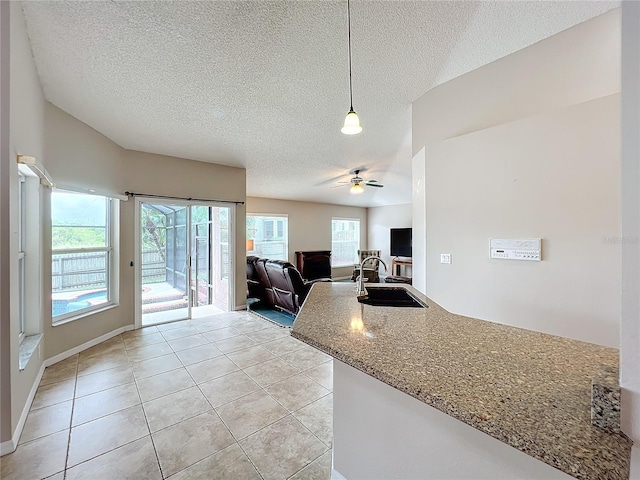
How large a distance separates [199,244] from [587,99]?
5.60 m

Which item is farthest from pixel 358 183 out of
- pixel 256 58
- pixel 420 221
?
pixel 256 58

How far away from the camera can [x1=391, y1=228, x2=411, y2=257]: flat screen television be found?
27.7ft

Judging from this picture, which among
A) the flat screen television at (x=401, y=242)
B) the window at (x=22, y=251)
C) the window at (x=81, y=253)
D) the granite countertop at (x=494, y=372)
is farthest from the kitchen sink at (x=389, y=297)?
the flat screen television at (x=401, y=242)

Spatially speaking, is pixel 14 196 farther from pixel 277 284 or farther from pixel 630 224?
pixel 277 284

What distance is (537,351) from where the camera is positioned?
115 cm

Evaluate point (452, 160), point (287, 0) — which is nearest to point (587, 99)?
point (452, 160)

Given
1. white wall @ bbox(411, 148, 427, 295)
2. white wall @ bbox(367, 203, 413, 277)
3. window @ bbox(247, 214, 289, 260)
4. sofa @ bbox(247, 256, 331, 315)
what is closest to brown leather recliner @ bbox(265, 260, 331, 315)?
sofa @ bbox(247, 256, 331, 315)

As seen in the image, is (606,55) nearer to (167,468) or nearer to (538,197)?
(538,197)

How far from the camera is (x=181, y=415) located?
2229mm

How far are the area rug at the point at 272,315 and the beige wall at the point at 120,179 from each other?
1.30 feet

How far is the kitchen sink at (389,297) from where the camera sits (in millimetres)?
2092

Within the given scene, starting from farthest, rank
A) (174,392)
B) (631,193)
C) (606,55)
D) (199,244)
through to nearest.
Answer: (199,244)
(174,392)
(606,55)
(631,193)

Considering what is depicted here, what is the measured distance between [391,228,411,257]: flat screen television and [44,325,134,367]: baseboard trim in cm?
698

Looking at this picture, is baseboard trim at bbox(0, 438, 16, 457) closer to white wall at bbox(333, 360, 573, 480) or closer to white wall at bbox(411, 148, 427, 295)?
white wall at bbox(333, 360, 573, 480)
